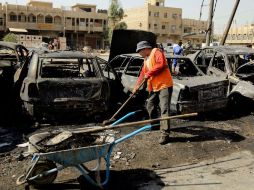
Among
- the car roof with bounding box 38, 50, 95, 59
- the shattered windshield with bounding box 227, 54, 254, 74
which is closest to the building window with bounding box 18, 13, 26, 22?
the shattered windshield with bounding box 227, 54, 254, 74

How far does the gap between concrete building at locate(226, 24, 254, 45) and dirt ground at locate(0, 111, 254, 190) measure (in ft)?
185

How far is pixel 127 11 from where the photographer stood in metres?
82.3

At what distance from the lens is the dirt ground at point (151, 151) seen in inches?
194

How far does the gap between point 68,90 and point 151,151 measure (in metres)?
2.05

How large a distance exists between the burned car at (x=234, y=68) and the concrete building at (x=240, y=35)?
5375 cm

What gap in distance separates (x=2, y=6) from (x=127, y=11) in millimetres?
29600

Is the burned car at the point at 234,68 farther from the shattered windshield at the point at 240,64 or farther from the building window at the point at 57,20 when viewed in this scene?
the building window at the point at 57,20

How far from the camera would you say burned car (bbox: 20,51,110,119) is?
22.5 ft

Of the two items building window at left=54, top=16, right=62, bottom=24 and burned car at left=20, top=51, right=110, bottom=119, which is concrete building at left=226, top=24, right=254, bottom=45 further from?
burned car at left=20, top=51, right=110, bottom=119

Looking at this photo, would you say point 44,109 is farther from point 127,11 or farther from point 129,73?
point 127,11

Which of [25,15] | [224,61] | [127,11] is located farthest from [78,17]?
[224,61]

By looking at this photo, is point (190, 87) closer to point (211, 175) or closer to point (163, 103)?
point (163, 103)

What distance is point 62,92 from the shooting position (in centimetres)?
698

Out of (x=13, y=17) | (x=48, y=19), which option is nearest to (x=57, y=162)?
(x=13, y=17)
